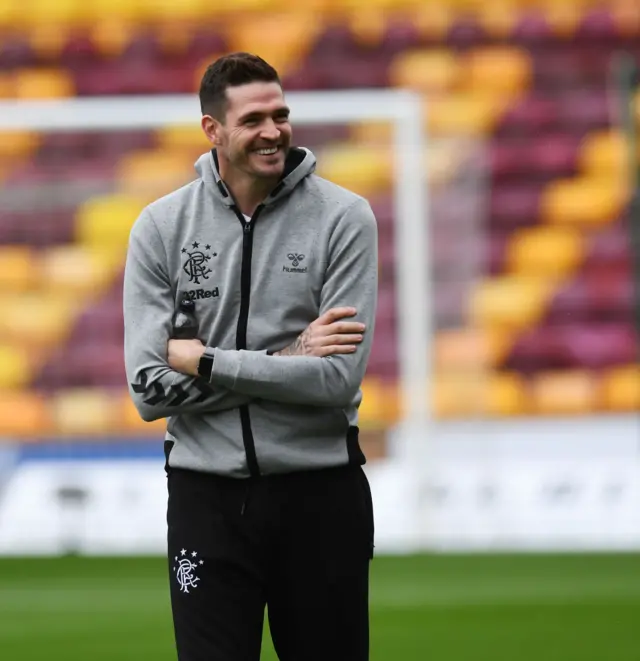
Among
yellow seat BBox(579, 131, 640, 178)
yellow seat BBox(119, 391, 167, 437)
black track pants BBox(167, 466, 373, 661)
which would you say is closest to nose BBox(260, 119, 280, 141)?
black track pants BBox(167, 466, 373, 661)

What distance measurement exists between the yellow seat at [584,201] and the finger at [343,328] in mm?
7033

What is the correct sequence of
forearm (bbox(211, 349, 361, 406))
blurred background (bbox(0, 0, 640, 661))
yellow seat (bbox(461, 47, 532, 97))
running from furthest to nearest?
1. yellow seat (bbox(461, 47, 532, 97))
2. blurred background (bbox(0, 0, 640, 661))
3. forearm (bbox(211, 349, 361, 406))

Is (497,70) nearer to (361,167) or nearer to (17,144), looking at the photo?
(361,167)

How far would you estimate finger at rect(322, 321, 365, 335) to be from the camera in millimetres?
2609

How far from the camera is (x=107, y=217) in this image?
308 inches

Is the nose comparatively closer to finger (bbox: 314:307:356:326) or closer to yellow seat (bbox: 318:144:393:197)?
finger (bbox: 314:307:356:326)

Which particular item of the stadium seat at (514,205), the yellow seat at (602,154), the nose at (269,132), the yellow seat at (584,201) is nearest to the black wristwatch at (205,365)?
the nose at (269,132)

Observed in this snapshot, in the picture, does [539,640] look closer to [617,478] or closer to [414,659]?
[414,659]

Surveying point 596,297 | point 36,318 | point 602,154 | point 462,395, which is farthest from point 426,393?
point 602,154

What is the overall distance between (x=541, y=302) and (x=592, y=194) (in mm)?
1163

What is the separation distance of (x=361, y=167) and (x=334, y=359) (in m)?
5.32

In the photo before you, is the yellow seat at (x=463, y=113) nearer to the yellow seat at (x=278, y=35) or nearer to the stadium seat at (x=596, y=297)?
the stadium seat at (x=596, y=297)

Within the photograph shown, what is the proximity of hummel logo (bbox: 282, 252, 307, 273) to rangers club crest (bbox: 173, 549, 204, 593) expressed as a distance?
1.72ft

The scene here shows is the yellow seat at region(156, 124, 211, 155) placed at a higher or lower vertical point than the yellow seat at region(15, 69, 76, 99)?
lower
